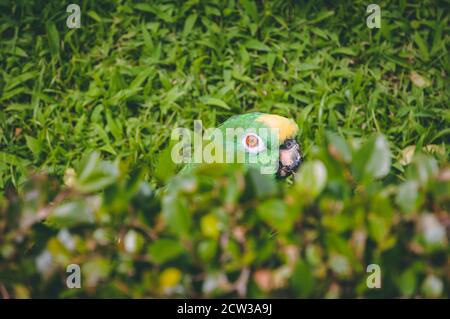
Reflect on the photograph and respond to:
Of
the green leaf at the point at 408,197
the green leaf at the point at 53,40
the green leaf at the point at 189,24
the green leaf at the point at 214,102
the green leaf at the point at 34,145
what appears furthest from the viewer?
the green leaf at the point at 189,24

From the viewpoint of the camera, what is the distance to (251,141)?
105 inches

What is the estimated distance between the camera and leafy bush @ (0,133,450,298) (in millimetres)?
1323

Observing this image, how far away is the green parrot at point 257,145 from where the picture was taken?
2.67m

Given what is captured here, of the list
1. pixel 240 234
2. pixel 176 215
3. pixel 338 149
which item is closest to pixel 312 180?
pixel 338 149

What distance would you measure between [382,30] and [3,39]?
96.8 inches

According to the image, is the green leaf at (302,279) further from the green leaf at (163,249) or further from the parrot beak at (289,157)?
the parrot beak at (289,157)

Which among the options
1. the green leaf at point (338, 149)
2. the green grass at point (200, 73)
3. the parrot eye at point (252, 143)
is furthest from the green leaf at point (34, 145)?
the green leaf at point (338, 149)

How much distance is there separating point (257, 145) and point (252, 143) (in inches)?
1.0

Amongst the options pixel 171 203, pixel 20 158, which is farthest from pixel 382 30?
pixel 171 203

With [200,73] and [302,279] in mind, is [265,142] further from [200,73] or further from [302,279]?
[302,279]

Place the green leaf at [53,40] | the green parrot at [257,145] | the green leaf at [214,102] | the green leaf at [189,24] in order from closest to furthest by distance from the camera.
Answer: the green parrot at [257,145] → the green leaf at [214,102] → the green leaf at [53,40] → the green leaf at [189,24]

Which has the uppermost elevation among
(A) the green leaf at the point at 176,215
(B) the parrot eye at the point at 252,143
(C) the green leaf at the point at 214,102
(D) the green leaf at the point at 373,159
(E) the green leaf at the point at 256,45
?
(E) the green leaf at the point at 256,45

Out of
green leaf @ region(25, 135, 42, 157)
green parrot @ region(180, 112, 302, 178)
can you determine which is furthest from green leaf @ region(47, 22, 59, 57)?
green parrot @ region(180, 112, 302, 178)

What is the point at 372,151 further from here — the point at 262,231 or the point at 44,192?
the point at 44,192
